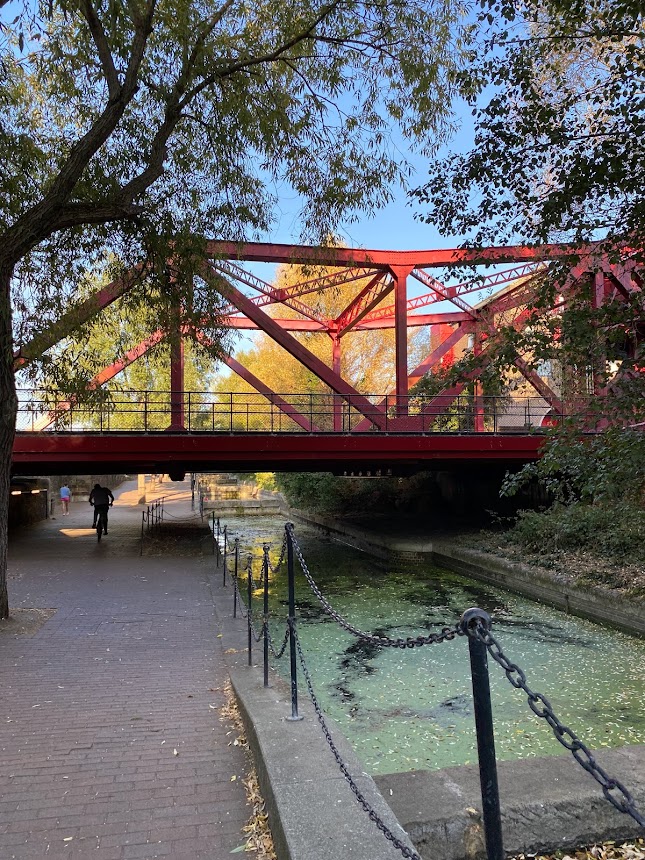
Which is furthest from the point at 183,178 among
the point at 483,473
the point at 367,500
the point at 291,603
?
the point at 367,500

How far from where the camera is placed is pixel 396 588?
494 inches

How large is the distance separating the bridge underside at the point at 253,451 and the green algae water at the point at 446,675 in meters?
3.76

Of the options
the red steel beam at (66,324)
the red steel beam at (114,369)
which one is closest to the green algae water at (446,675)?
the red steel beam at (114,369)

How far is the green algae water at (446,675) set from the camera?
17.6ft

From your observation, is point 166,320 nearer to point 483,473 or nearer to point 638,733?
point 638,733

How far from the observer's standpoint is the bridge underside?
14.1m

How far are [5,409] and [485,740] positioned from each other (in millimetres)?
7016

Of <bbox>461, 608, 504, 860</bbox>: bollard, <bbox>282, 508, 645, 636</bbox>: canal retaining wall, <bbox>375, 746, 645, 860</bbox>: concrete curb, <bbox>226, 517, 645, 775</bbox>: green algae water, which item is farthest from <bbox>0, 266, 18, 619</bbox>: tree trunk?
<bbox>282, 508, 645, 636</bbox>: canal retaining wall

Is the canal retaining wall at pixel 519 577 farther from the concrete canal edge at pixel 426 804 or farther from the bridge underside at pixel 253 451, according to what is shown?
the concrete canal edge at pixel 426 804

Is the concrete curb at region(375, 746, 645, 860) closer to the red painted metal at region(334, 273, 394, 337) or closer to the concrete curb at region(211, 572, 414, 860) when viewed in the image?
the concrete curb at region(211, 572, 414, 860)

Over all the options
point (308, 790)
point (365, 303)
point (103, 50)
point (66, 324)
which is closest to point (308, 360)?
point (365, 303)

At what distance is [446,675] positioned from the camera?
7.08 meters

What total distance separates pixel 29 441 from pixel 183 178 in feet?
26.5

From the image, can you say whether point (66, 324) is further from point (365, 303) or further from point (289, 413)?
point (365, 303)
